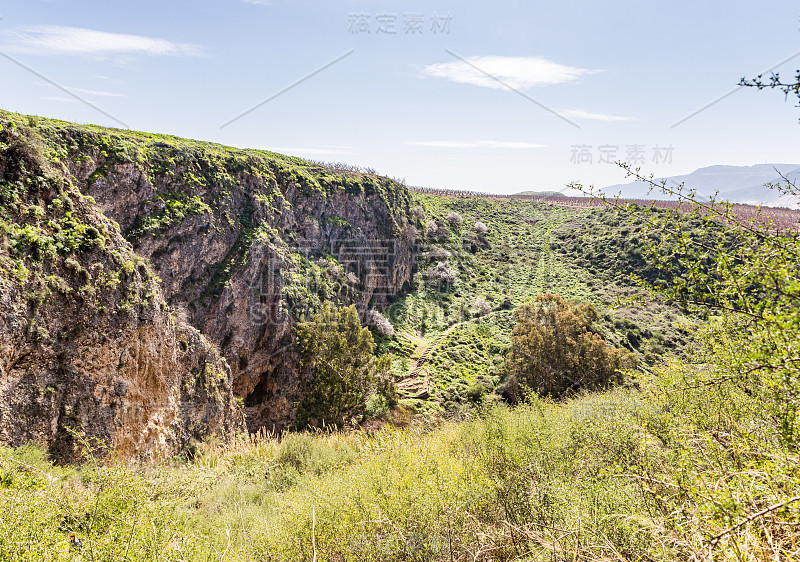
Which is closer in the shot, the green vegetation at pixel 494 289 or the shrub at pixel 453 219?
the green vegetation at pixel 494 289

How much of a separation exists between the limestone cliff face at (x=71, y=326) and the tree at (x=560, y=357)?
1543 centimetres

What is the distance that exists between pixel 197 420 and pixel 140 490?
7553mm

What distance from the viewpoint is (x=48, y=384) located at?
797 cm

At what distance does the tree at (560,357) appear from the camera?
1873 centimetres

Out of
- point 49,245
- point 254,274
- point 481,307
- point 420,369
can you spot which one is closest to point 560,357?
point 420,369

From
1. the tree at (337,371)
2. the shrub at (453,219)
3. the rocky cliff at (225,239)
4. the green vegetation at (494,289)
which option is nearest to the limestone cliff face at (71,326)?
the rocky cliff at (225,239)

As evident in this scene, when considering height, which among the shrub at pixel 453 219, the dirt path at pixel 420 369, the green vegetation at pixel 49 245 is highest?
the shrub at pixel 453 219

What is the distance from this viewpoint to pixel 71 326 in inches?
336

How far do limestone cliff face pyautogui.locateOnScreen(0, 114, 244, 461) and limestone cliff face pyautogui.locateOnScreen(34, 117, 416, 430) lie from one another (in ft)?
17.7

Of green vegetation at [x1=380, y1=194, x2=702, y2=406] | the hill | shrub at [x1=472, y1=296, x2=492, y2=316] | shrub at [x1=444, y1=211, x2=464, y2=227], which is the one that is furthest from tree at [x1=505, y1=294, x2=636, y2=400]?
shrub at [x1=444, y1=211, x2=464, y2=227]

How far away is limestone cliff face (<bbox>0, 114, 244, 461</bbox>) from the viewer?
25.0 ft

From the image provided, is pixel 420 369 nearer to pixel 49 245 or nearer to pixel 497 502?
pixel 497 502

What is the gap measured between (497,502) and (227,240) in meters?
18.2

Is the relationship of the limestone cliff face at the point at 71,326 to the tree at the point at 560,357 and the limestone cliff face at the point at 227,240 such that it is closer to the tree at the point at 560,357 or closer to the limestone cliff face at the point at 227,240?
the limestone cliff face at the point at 227,240
